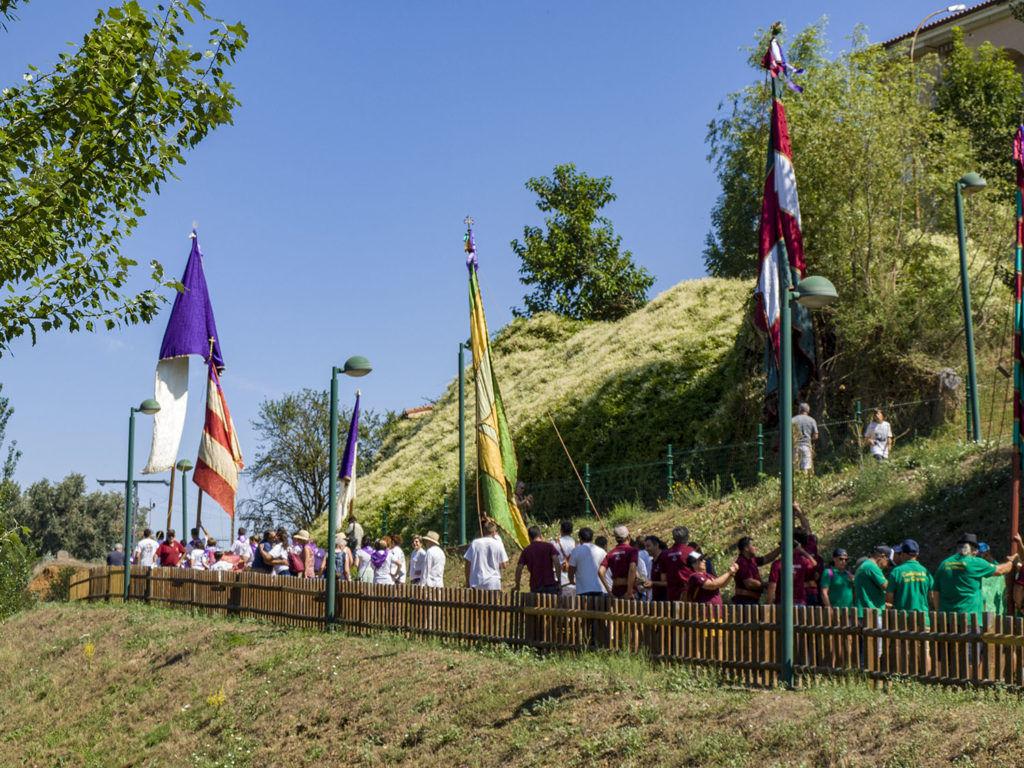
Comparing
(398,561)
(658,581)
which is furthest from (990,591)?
(398,561)

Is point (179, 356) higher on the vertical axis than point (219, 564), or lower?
higher

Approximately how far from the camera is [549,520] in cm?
2888

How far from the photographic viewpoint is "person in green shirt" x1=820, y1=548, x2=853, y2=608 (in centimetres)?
1186

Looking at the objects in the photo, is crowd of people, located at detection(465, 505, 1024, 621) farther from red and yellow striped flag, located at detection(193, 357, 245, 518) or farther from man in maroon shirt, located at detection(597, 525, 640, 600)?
red and yellow striped flag, located at detection(193, 357, 245, 518)

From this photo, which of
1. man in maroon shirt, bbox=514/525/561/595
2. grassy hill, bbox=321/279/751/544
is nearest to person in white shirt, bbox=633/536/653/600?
man in maroon shirt, bbox=514/525/561/595

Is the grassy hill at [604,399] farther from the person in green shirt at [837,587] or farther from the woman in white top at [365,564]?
the person in green shirt at [837,587]

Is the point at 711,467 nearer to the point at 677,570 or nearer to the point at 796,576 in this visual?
the point at 677,570

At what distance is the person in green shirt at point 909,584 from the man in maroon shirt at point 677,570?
7.75 feet

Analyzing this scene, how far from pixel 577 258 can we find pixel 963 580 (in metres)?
43.9

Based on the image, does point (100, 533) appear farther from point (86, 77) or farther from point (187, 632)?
point (86, 77)

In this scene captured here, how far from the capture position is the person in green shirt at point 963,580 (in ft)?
36.6

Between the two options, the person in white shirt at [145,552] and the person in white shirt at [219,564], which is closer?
the person in white shirt at [219,564]

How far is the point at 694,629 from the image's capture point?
38.7 ft

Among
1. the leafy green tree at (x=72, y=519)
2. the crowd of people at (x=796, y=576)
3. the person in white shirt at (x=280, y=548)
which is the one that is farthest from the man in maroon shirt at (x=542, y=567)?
the leafy green tree at (x=72, y=519)
